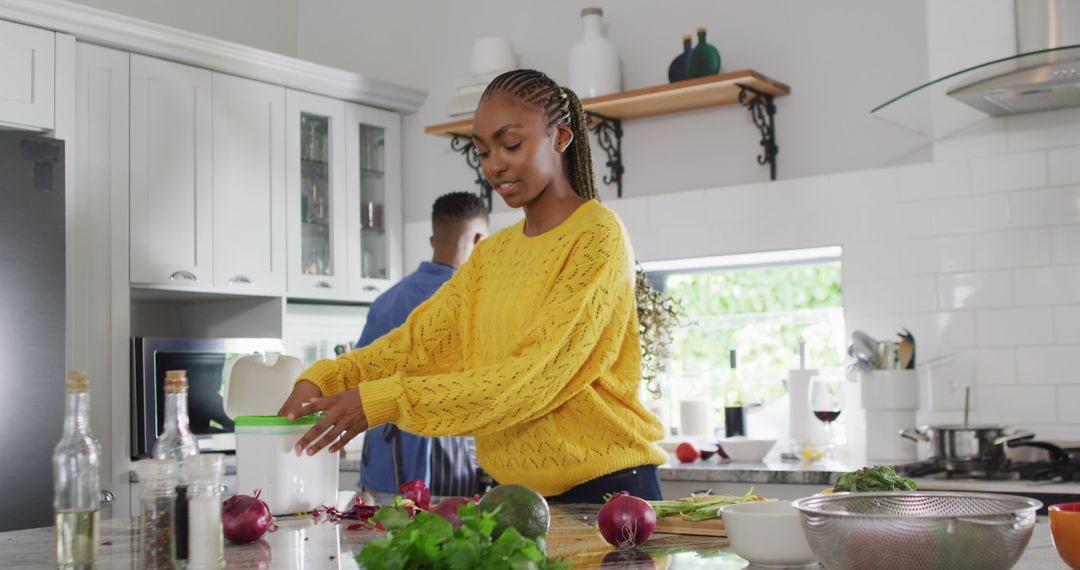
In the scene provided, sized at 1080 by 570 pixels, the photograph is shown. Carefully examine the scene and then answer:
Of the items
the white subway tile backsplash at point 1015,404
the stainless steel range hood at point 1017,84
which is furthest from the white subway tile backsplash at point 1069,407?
the stainless steel range hood at point 1017,84

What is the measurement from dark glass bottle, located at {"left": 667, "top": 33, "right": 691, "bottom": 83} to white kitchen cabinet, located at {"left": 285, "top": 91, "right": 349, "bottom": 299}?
4.36 feet

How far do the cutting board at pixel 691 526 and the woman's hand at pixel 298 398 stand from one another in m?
0.60

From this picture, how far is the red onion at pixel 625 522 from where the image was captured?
1.37m

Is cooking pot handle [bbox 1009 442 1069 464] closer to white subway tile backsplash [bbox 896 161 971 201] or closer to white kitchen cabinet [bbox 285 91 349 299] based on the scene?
white subway tile backsplash [bbox 896 161 971 201]

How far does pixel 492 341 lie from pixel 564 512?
0.35 meters

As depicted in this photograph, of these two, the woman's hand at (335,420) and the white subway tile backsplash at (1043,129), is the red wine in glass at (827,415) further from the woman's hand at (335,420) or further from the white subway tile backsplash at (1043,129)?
the woman's hand at (335,420)

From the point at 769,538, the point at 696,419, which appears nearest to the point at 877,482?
the point at 769,538

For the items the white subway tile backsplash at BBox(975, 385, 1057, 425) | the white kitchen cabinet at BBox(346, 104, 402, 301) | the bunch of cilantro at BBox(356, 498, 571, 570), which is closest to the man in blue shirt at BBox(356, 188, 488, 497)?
the white kitchen cabinet at BBox(346, 104, 402, 301)

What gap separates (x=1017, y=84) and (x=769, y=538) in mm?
1926

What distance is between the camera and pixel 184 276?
372 cm

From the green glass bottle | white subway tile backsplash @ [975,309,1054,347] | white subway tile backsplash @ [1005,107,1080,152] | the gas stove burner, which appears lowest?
the gas stove burner

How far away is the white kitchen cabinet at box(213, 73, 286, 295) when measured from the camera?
387 centimetres

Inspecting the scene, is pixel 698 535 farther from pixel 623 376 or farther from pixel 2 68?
pixel 2 68

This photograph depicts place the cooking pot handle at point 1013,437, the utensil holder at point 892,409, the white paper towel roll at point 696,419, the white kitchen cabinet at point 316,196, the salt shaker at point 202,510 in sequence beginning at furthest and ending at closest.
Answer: the white kitchen cabinet at point 316,196 → the white paper towel roll at point 696,419 → the utensil holder at point 892,409 → the cooking pot handle at point 1013,437 → the salt shaker at point 202,510
